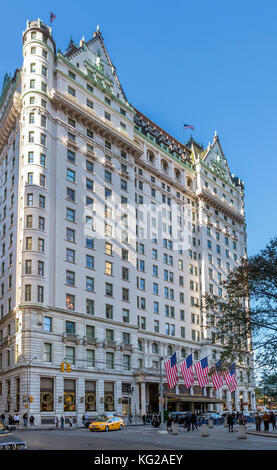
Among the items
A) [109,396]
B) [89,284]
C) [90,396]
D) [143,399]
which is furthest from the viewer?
[143,399]

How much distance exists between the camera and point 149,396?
7425cm

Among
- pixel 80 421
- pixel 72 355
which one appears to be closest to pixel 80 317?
pixel 72 355

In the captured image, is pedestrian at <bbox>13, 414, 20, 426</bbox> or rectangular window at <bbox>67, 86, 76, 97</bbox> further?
rectangular window at <bbox>67, 86, 76, 97</bbox>

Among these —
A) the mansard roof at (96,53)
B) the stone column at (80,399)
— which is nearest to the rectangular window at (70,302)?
the stone column at (80,399)

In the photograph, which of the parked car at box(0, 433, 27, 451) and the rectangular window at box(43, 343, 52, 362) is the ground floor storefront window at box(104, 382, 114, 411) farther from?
the parked car at box(0, 433, 27, 451)

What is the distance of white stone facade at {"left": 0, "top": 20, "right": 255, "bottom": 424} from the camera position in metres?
60.2

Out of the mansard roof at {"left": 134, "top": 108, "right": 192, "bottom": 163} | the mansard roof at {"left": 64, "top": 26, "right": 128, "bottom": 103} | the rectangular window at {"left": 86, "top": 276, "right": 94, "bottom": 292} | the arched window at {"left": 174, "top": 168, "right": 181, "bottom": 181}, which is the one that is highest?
the mansard roof at {"left": 64, "top": 26, "right": 128, "bottom": 103}

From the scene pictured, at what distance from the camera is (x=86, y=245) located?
6794 centimetres

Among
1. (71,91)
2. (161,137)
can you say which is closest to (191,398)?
(161,137)

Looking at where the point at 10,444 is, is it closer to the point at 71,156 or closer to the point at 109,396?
the point at 109,396

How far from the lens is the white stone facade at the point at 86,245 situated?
2368 inches

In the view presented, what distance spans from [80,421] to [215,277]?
1778 inches

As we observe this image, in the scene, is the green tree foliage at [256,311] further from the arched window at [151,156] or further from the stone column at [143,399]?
the arched window at [151,156]

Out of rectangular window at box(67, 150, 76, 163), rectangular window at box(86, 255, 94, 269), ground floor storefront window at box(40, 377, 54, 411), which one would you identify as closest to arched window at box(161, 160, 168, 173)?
rectangular window at box(67, 150, 76, 163)
